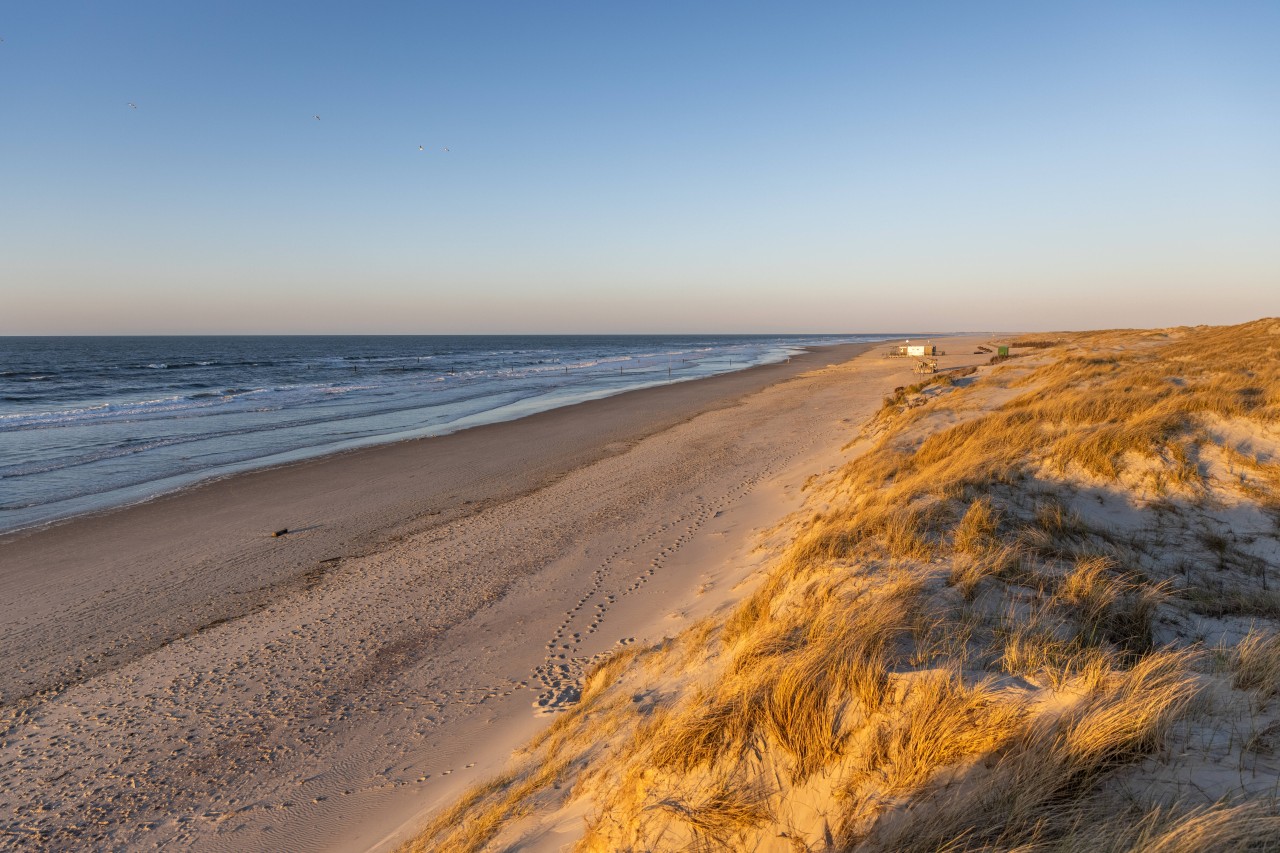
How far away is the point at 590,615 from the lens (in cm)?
767

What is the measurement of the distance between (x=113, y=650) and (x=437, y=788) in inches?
209

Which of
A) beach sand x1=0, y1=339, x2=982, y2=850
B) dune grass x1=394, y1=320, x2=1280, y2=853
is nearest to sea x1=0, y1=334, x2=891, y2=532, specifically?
beach sand x1=0, y1=339, x2=982, y2=850

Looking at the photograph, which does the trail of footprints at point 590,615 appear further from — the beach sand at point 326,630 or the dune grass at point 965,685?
the dune grass at point 965,685

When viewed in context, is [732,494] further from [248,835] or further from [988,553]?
[248,835]

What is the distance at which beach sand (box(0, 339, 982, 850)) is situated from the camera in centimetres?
496

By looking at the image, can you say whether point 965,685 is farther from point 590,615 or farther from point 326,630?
point 326,630

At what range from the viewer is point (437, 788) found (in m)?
4.85

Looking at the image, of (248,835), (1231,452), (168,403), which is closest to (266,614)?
(248,835)

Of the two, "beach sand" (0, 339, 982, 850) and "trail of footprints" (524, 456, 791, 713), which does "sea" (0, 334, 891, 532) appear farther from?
"trail of footprints" (524, 456, 791, 713)

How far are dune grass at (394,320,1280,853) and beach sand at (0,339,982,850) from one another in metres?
1.27

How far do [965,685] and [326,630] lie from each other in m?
7.20

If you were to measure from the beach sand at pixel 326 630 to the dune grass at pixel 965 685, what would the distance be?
127 cm

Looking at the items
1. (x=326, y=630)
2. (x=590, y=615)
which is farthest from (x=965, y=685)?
(x=326, y=630)

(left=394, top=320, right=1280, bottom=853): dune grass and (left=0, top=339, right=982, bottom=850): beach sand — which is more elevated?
(left=394, top=320, right=1280, bottom=853): dune grass
